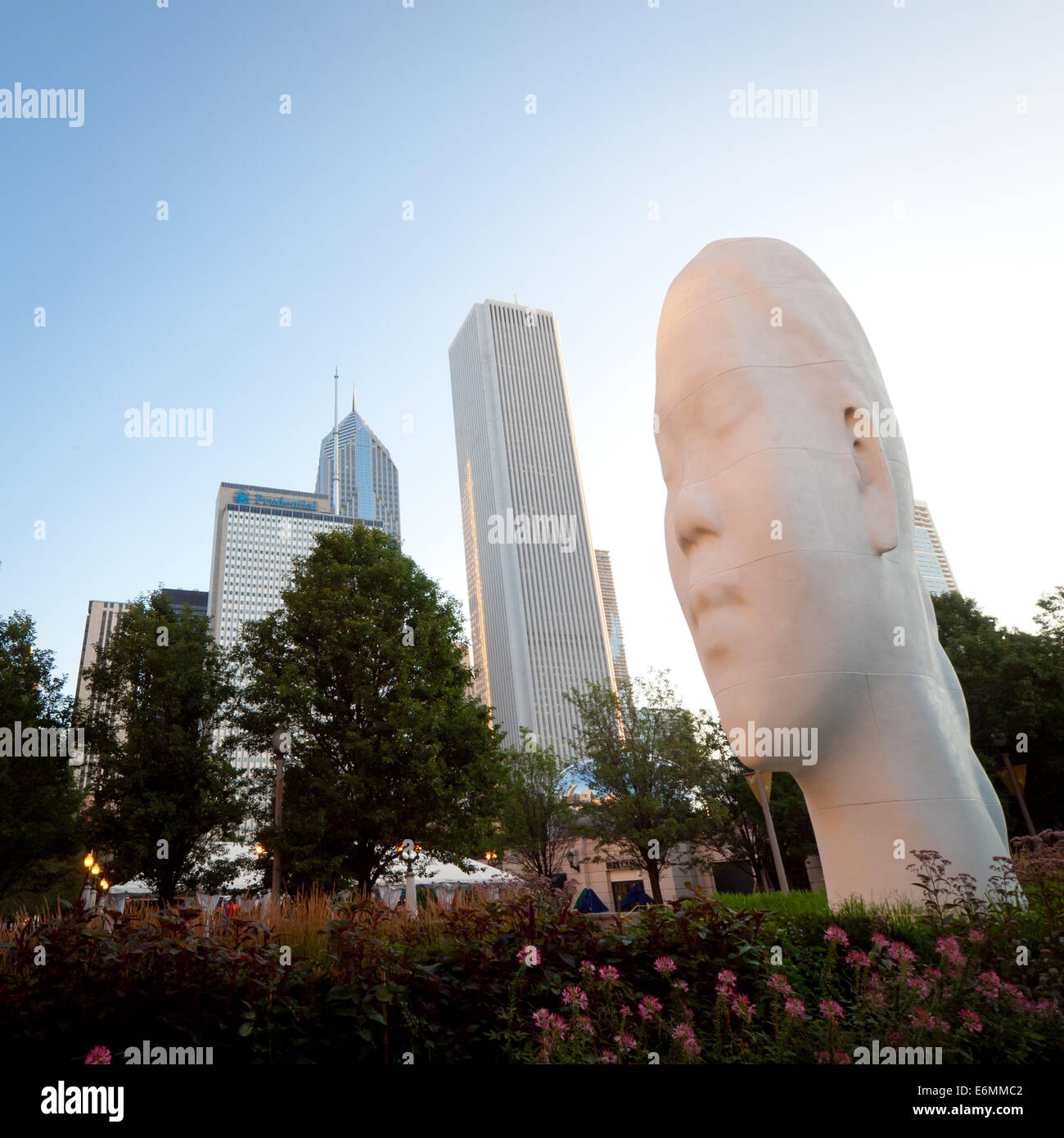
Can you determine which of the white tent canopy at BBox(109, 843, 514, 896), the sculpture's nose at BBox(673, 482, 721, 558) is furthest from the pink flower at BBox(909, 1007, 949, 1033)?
the white tent canopy at BBox(109, 843, 514, 896)

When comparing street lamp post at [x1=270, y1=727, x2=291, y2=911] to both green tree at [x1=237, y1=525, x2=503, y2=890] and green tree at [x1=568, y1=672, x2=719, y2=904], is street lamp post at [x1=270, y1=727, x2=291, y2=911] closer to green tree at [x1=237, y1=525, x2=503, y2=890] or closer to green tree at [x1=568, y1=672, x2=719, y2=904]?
green tree at [x1=237, y1=525, x2=503, y2=890]

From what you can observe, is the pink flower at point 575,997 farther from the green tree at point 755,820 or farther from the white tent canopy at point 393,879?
the green tree at point 755,820

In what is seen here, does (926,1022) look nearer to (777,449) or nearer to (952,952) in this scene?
(952,952)

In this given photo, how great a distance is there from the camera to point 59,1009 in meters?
4.65

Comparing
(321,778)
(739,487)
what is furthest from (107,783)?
(739,487)

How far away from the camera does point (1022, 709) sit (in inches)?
882

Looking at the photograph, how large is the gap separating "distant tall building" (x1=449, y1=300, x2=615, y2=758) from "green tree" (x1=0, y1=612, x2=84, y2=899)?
87232 mm

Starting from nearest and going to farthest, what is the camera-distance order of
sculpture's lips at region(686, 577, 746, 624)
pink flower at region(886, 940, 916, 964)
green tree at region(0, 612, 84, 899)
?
pink flower at region(886, 940, 916, 964) < sculpture's lips at region(686, 577, 746, 624) < green tree at region(0, 612, 84, 899)

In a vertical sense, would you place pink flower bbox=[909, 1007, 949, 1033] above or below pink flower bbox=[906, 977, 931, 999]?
below

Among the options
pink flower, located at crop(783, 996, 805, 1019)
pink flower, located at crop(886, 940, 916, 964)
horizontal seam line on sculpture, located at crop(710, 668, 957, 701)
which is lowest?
pink flower, located at crop(783, 996, 805, 1019)

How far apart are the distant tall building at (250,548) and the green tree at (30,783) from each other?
109 meters

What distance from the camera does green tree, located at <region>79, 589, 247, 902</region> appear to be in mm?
18406

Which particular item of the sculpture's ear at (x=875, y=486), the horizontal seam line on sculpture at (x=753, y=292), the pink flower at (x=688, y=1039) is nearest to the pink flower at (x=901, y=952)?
the pink flower at (x=688, y=1039)
